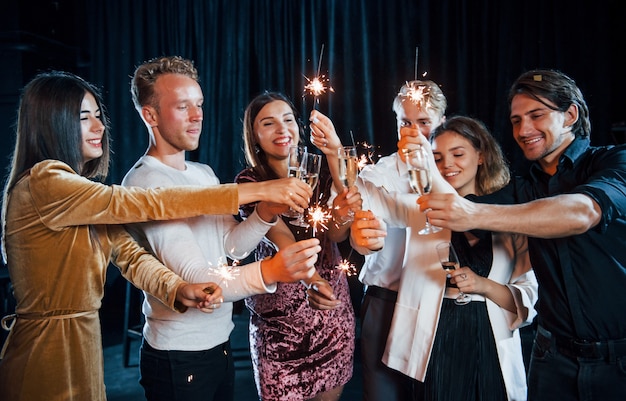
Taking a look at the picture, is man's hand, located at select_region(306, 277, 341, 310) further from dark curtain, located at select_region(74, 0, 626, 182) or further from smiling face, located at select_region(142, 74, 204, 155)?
dark curtain, located at select_region(74, 0, 626, 182)

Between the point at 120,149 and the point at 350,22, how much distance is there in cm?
274

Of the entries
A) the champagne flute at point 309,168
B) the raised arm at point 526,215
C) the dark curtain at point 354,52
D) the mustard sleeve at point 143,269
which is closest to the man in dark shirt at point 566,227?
the raised arm at point 526,215

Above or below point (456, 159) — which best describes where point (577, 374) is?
below

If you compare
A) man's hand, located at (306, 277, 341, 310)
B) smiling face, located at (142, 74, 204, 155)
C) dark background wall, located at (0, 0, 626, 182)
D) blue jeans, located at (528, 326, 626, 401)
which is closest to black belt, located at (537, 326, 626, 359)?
blue jeans, located at (528, 326, 626, 401)

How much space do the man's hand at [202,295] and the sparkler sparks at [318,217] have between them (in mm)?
624

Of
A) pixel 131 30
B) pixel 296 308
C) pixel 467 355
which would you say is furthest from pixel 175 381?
pixel 131 30

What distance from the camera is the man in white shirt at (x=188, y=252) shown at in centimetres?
169

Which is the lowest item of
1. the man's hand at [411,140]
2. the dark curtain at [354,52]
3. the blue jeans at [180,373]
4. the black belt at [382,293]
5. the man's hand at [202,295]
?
the blue jeans at [180,373]

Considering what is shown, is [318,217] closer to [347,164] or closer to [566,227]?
[347,164]

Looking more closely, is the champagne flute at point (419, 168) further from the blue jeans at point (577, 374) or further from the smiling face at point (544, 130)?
the blue jeans at point (577, 374)

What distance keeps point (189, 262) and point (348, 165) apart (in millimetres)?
712

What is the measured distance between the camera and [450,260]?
192 cm

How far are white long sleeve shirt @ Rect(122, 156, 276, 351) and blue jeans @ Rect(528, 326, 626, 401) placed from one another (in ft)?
3.28

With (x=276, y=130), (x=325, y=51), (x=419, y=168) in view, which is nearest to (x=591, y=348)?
(x=419, y=168)
